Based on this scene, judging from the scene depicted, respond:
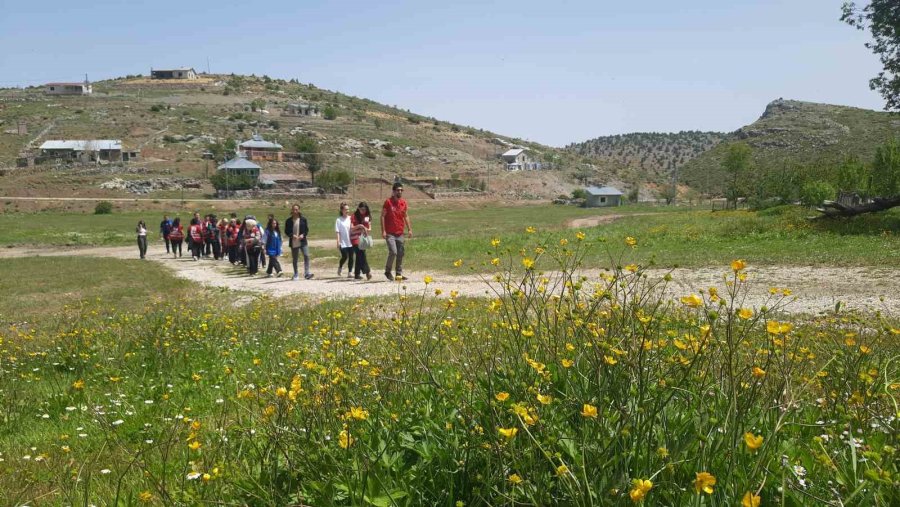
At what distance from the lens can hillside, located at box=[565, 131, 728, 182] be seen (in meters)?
153

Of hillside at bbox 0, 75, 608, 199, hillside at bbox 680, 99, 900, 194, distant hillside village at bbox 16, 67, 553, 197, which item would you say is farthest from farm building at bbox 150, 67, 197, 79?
hillside at bbox 680, 99, 900, 194

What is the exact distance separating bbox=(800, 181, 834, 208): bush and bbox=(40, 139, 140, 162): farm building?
272ft

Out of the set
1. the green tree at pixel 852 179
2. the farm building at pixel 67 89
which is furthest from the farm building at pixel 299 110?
the green tree at pixel 852 179

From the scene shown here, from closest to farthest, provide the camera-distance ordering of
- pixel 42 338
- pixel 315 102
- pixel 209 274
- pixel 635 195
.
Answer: pixel 42 338 < pixel 209 274 < pixel 635 195 < pixel 315 102

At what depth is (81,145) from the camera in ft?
282

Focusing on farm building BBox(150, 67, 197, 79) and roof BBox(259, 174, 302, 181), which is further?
farm building BBox(150, 67, 197, 79)

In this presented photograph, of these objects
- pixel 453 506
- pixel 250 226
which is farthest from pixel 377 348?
pixel 250 226

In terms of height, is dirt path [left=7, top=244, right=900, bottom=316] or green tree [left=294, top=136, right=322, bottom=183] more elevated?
green tree [left=294, top=136, right=322, bottom=183]

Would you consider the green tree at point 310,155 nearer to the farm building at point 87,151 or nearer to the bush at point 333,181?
the bush at point 333,181

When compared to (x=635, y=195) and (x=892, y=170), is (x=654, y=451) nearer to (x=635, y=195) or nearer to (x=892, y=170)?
(x=892, y=170)

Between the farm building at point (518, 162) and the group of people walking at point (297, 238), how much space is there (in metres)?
94.4

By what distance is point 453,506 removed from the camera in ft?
7.83

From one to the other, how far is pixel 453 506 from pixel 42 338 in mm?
8435

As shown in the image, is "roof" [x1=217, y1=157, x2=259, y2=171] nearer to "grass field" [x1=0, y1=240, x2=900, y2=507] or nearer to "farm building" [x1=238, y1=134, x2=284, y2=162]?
"farm building" [x1=238, y1=134, x2=284, y2=162]
